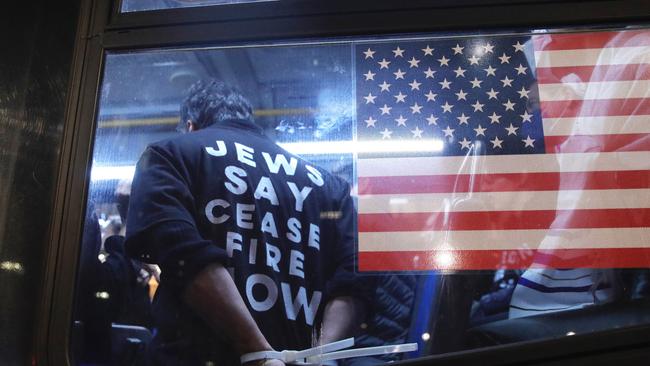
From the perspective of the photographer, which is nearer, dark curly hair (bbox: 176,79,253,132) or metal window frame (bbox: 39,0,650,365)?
metal window frame (bbox: 39,0,650,365)

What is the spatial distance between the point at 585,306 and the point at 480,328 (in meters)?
0.20

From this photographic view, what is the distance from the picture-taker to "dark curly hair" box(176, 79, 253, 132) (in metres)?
1.32

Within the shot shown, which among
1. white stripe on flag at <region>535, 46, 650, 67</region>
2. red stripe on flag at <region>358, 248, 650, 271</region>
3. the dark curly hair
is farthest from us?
the dark curly hair

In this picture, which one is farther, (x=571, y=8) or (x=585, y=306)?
(x=571, y=8)

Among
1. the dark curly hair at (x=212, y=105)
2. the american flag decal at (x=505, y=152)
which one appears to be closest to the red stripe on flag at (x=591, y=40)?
the american flag decal at (x=505, y=152)

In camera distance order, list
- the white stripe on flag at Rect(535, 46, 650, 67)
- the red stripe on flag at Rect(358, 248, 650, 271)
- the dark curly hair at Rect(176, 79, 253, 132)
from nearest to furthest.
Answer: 1. the red stripe on flag at Rect(358, 248, 650, 271)
2. the white stripe on flag at Rect(535, 46, 650, 67)
3. the dark curly hair at Rect(176, 79, 253, 132)

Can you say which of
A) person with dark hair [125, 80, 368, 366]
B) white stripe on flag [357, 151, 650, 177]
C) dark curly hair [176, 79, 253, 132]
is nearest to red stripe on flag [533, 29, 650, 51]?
white stripe on flag [357, 151, 650, 177]

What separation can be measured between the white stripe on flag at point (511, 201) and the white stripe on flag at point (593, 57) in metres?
0.29

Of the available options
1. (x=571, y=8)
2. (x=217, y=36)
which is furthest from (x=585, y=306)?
(x=217, y=36)

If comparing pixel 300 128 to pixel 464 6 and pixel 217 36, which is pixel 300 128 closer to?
pixel 217 36

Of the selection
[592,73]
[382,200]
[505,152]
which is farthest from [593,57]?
[382,200]

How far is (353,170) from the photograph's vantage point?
1186mm

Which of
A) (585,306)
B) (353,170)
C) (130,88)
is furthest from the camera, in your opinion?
(130,88)

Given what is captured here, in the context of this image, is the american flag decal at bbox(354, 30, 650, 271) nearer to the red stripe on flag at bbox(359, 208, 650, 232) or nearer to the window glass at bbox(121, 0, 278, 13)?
the red stripe on flag at bbox(359, 208, 650, 232)
